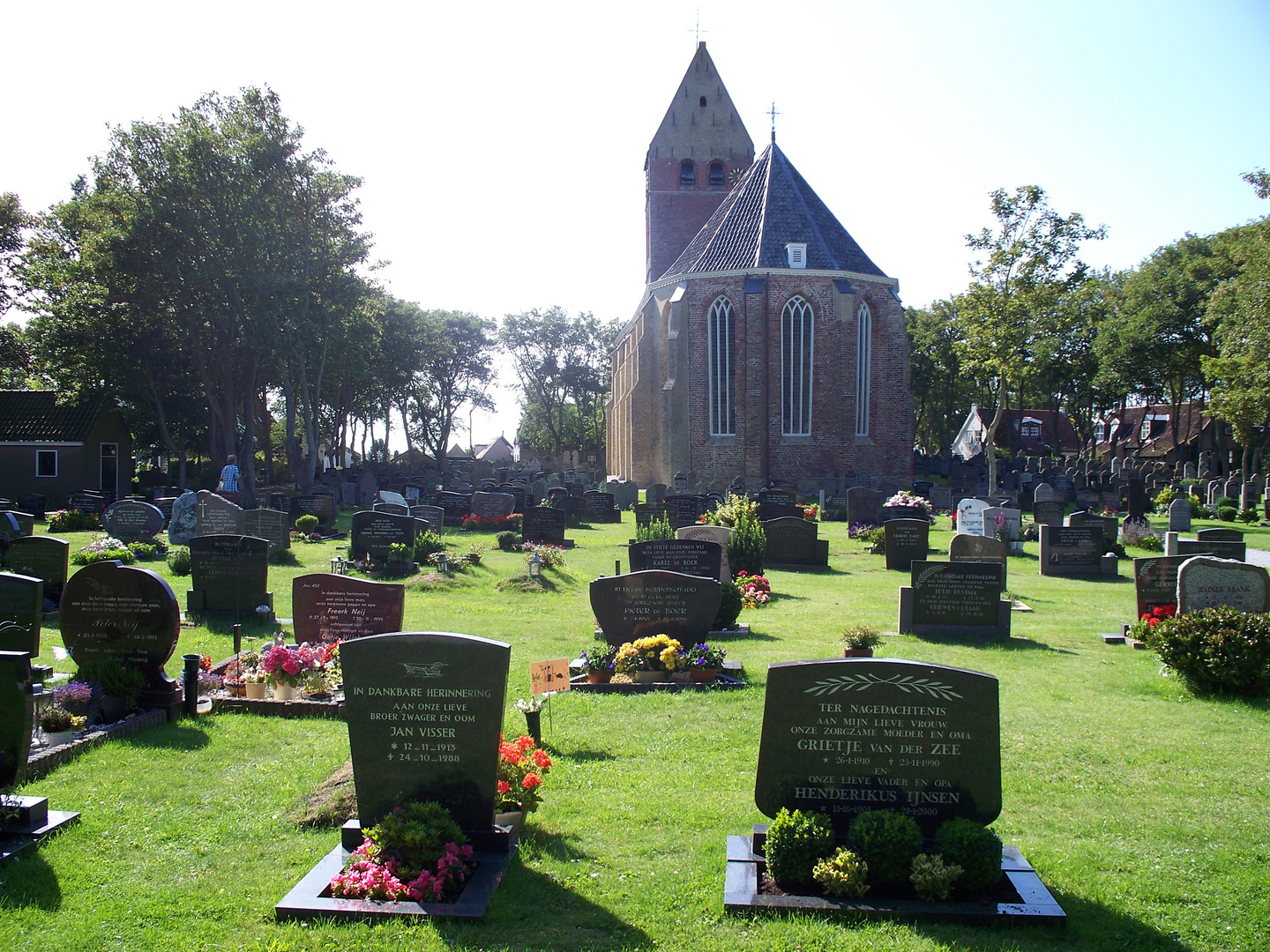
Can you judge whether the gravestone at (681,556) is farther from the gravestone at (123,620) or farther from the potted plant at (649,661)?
the gravestone at (123,620)

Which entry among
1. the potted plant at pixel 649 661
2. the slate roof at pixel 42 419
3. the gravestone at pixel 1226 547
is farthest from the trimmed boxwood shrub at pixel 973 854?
the slate roof at pixel 42 419

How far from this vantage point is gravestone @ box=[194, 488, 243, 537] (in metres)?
18.6

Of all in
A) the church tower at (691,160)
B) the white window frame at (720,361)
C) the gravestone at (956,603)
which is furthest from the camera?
the church tower at (691,160)

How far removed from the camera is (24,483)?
35.5 m

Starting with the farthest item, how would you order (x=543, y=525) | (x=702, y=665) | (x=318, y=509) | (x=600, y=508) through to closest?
(x=600, y=508) → (x=318, y=509) → (x=543, y=525) → (x=702, y=665)

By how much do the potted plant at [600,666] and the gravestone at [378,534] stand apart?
919 centimetres

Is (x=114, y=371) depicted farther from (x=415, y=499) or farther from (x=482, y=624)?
(x=482, y=624)

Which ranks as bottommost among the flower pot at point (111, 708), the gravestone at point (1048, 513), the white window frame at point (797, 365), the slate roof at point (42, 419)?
the flower pot at point (111, 708)

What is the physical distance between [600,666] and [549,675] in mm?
1660

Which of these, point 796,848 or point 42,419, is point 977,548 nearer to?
point 796,848

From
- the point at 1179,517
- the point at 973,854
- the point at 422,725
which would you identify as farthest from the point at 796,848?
the point at 1179,517

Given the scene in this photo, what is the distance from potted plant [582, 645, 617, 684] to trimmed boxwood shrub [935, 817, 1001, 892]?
5050mm

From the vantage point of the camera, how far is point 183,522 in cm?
2112

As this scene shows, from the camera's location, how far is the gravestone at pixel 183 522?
21.0 metres
